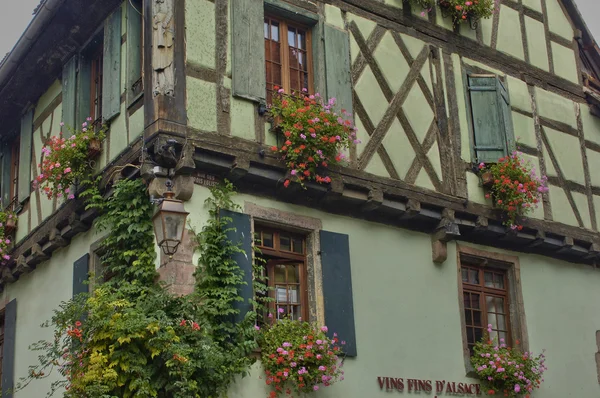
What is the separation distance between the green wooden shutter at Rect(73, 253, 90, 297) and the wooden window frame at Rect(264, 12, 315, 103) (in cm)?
303

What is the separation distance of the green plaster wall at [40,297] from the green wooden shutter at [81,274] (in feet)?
0.39

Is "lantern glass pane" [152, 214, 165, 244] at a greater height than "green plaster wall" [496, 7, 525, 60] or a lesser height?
lesser

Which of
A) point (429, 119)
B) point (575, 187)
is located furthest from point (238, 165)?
point (575, 187)

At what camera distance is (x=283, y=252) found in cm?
1078

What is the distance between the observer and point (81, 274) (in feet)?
37.1

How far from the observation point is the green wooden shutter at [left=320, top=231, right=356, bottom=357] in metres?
10.7

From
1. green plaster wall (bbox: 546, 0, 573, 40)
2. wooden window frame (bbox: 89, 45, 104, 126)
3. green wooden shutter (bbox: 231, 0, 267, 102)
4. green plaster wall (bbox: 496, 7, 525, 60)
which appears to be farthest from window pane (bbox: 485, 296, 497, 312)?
wooden window frame (bbox: 89, 45, 104, 126)

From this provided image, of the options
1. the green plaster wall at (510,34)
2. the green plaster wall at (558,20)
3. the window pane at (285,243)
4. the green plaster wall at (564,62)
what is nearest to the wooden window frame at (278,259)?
the window pane at (285,243)

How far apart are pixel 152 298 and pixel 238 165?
5.66 feet

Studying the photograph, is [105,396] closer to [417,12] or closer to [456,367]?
[456,367]

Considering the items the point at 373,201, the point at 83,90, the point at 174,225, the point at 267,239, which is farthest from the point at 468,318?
the point at 83,90

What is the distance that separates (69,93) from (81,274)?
8.00 feet

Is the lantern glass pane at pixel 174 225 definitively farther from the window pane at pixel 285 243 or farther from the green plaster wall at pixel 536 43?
the green plaster wall at pixel 536 43

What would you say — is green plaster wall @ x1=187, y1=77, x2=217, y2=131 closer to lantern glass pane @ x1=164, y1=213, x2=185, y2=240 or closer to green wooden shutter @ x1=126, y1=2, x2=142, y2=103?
green wooden shutter @ x1=126, y1=2, x2=142, y2=103
